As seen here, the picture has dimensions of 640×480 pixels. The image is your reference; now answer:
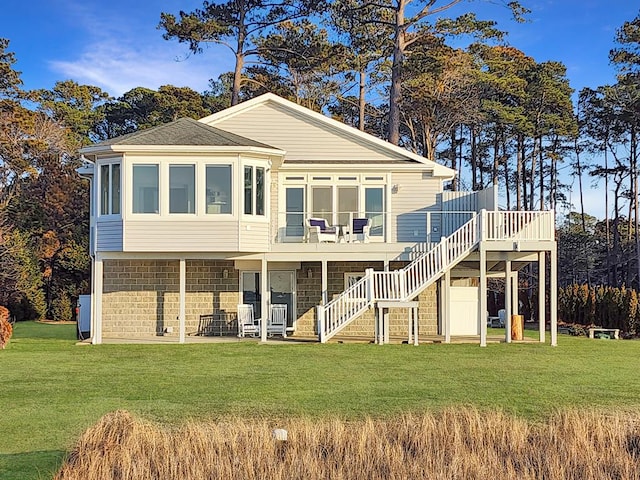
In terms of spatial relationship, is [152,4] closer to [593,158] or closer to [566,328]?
[566,328]

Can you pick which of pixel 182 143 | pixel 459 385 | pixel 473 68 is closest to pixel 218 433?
pixel 459 385

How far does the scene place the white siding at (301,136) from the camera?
65.0ft

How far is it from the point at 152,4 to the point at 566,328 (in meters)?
19.5

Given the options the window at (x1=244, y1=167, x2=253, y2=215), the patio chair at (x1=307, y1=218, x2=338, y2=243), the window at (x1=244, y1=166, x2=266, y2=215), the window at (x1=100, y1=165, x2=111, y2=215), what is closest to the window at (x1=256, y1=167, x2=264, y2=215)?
the window at (x1=244, y1=166, x2=266, y2=215)

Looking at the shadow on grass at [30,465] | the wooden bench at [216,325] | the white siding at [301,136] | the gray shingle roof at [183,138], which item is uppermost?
the white siding at [301,136]

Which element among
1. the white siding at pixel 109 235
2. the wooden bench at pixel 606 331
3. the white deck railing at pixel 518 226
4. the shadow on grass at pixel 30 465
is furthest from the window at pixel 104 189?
the wooden bench at pixel 606 331

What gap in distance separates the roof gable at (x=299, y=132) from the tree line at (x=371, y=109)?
6.41 meters

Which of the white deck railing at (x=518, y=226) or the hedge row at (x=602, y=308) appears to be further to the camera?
the hedge row at (x=602, y=308)

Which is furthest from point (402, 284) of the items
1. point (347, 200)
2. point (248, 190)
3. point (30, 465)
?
point (30, 465)

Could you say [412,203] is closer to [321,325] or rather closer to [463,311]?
[463,311]

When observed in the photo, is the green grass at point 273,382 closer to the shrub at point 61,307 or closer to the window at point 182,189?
the window at point 182,189

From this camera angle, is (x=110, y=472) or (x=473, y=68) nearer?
(x=110, y=472)

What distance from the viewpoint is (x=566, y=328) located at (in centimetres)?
2434

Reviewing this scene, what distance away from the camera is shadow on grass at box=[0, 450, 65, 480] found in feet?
21.2
